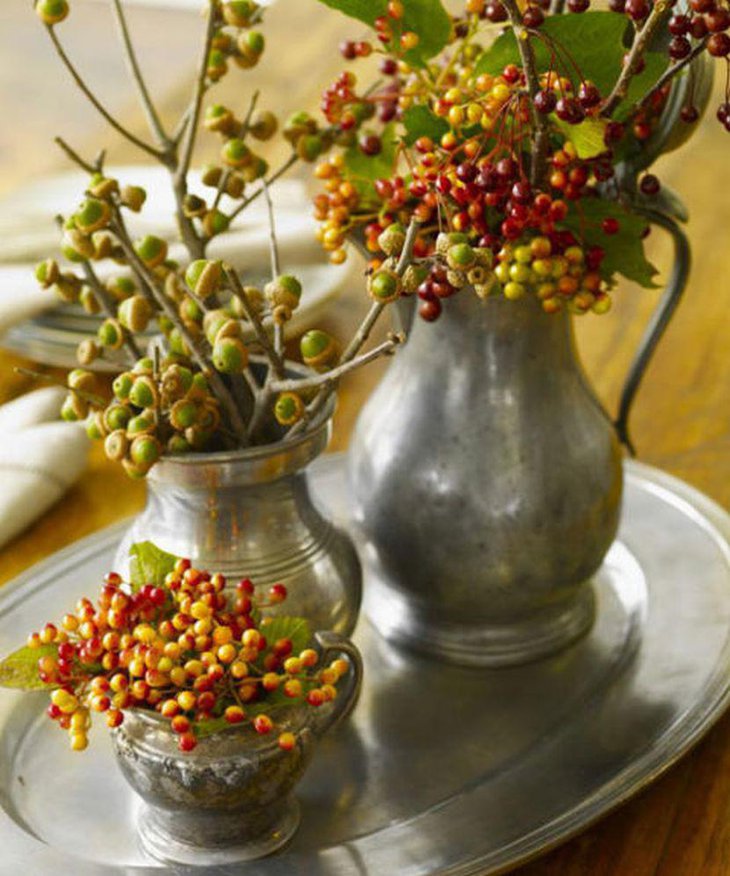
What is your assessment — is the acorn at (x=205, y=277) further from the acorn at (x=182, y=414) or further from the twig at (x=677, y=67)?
the twig at (x=677, y=67)

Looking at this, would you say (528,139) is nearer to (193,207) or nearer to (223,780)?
(193,207)

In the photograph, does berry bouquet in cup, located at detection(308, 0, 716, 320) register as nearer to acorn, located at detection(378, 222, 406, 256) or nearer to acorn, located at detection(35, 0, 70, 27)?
acorn, located at detection(378, 222, 406, 256)

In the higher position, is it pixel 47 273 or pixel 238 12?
pixel 238 12

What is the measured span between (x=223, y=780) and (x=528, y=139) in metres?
0.29

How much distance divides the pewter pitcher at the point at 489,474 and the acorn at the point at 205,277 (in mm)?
133

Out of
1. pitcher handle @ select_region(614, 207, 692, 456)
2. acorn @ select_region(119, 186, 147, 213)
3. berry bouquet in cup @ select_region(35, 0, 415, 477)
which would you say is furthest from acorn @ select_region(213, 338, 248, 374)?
pitcher handle @ select_region(614, 207, 692, 456)

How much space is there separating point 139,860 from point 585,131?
34cm

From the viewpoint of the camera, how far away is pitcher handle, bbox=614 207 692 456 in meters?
0.75

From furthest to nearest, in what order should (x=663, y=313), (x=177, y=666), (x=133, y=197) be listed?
1. (x=663, y=313)
2. (x=133, y=197)
3. (x=177, y=666)

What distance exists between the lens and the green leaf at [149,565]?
629 mm

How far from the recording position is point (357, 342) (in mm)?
610

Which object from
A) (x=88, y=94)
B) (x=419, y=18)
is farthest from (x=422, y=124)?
(x=88, y=94)

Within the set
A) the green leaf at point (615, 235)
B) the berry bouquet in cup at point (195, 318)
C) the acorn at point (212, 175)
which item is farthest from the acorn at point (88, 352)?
the green leaf at point (615, 235)

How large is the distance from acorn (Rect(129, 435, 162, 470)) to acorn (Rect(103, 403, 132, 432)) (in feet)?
0.04
